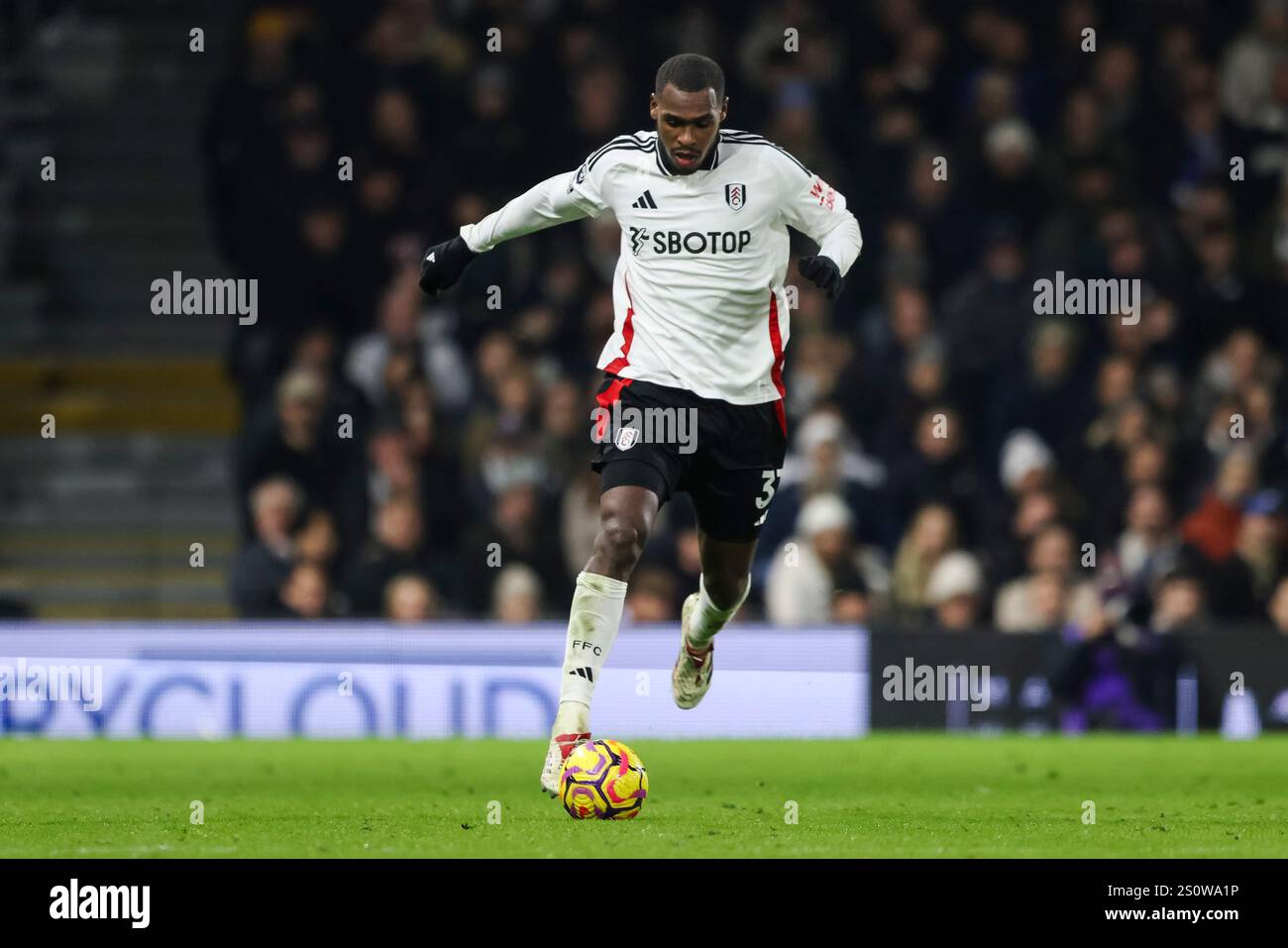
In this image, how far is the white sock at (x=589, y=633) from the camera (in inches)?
289

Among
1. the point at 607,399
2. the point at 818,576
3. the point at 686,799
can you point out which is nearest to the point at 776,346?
the point at 607,399

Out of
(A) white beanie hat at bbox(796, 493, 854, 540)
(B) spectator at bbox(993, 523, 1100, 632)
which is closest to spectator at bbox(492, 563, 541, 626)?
(A) white beanie hat at bbox(796, 493, 854, 540)

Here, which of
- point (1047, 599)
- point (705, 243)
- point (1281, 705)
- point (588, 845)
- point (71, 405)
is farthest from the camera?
point (71, 405)

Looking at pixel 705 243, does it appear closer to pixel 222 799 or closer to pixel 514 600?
pixel 222 799

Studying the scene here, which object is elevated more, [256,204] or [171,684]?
[256,204]

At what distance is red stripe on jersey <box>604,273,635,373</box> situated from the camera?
7891 millimetres

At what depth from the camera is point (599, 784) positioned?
23.3 feet

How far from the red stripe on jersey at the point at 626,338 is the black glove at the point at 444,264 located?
1.76 ft

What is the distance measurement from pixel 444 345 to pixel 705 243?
282 inches

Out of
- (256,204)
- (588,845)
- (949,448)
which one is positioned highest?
(256,204)

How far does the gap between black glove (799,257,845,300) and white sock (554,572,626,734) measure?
111 centimetres

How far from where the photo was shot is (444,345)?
48.7 feet

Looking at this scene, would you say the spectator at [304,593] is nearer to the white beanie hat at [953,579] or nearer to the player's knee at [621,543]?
the white beanie hat at [953,579]

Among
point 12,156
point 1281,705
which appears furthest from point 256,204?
point 1281,705
